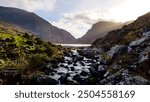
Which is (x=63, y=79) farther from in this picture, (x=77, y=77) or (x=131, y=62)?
(x=131, y=62)

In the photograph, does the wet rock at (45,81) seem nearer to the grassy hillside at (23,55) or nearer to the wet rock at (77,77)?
the wet rock at (77,77)

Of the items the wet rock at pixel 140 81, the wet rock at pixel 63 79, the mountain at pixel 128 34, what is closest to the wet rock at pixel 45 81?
the wet rock at pixel 63 79

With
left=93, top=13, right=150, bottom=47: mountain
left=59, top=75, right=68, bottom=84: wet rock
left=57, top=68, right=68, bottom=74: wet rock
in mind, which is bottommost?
left=59, top=75, right=68, bottom=84: wet rock

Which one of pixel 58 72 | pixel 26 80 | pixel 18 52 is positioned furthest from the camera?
pixel 18 52

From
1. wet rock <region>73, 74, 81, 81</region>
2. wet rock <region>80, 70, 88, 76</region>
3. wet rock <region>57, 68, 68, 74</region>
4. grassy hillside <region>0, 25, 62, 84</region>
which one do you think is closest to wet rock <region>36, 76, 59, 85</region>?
wet rock <region>73, 74, 81, 81</region>

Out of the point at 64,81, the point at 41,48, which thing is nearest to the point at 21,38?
the point at 41,48

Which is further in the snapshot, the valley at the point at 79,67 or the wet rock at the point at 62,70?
the wet rock at the point at 62,70

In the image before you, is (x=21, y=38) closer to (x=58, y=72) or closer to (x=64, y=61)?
(x=64, y=61)

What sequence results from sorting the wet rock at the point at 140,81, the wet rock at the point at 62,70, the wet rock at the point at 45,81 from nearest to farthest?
the wet rock at the point at 140,81, the wet rock at the point at 45,81, the wet rock at the point at 62,70

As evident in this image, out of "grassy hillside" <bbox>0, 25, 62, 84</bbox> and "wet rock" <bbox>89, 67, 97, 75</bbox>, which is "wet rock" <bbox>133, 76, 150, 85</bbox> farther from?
"grassy hillside" <bbox>0, 25, 62, 84</bbox>

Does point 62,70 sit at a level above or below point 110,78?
above

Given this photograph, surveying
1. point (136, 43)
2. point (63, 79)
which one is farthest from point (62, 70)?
point (136, 43)
